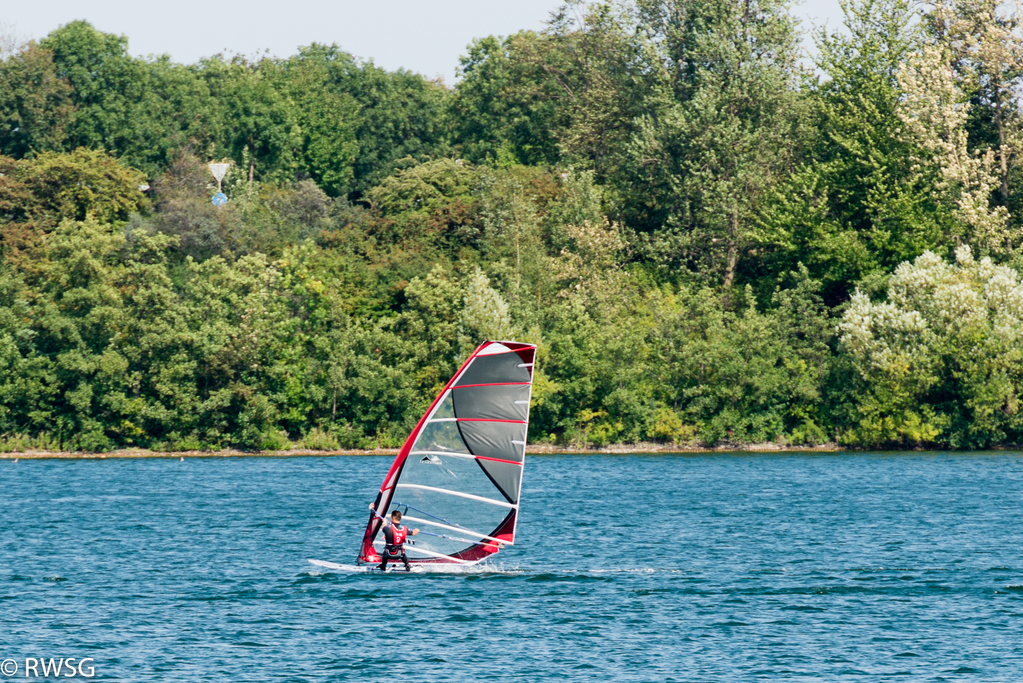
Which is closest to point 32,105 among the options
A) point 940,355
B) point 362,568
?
point 940,355

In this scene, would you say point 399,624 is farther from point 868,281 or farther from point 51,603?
point 868,281

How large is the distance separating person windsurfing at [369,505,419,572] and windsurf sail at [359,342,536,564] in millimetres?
312

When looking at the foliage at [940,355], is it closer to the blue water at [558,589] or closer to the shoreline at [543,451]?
the shoreline at [543,451]

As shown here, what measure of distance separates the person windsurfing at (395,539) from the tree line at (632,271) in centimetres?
4142

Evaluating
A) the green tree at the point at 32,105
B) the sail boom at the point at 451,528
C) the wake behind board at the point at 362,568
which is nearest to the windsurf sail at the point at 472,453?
the sail boom at the point at 451,528

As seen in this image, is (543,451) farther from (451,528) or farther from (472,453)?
(472,453)

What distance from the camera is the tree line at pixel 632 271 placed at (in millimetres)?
75562

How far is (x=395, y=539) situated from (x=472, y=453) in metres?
3.46

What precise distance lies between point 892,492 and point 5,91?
74793 mm

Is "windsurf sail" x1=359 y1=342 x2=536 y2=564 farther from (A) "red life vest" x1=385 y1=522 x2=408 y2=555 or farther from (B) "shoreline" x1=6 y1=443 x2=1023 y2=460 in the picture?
(B) "shoreline" x1=6 y1=443 x2=1023 y2=460

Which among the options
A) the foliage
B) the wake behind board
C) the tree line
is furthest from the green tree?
the wake behind board

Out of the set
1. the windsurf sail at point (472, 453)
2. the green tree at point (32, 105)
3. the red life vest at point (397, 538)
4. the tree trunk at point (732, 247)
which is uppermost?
the green tree at point (32, 105)

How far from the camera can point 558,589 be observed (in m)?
35.8

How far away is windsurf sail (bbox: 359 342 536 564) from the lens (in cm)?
3369
